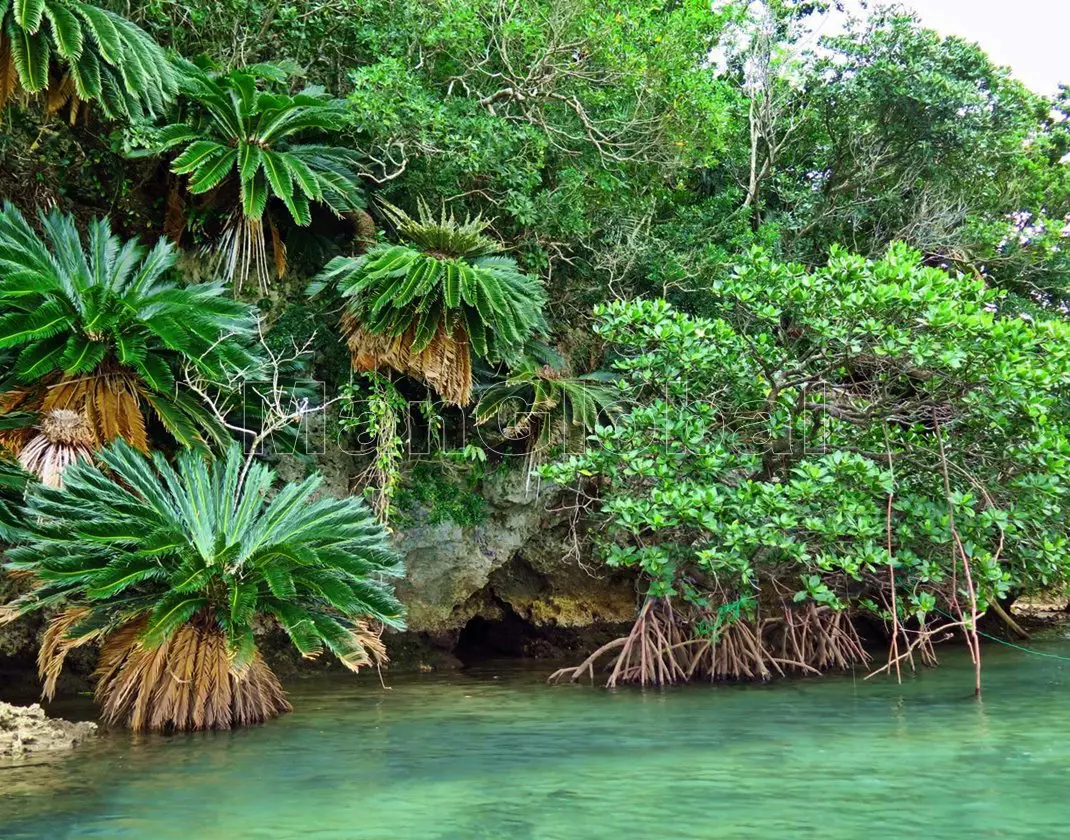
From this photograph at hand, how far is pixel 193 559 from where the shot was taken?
8.95 metres

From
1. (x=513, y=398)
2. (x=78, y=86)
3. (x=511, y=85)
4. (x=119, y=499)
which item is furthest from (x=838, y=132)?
(x=119, y=499)

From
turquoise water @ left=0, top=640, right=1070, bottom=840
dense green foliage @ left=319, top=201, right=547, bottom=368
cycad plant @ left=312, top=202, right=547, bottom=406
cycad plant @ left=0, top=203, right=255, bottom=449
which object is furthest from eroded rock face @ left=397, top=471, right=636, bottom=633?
cycad plant @ left=0, top=203, right=255, bottom=449

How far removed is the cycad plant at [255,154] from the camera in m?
12.1

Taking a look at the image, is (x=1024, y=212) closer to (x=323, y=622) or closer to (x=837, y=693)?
(x=837, y=693)

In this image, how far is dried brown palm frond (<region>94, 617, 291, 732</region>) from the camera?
9242 millimetres

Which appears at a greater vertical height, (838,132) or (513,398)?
(838,132)

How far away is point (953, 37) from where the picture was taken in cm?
1689

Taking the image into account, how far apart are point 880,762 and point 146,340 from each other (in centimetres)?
807

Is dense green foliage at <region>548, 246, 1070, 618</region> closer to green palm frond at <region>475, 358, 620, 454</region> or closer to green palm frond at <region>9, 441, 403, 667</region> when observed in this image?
green palm frond at <region>475, 358, 620, 454</region>

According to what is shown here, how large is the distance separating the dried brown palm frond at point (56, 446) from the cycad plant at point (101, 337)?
106 millimetres

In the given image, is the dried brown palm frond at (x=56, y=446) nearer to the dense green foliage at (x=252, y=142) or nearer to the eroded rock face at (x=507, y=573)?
the dense green foliage at (x=252, y=142)

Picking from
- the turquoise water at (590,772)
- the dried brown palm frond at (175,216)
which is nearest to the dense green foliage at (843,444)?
the turquoise water at (590,772)

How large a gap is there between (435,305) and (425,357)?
66 cm

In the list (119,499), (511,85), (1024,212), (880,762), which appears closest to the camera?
(880,762)
